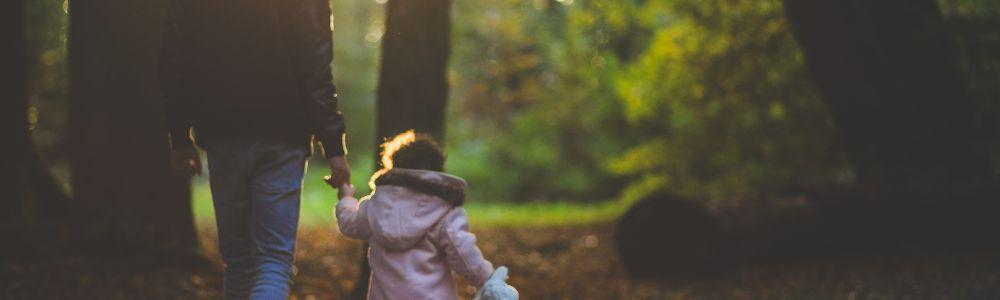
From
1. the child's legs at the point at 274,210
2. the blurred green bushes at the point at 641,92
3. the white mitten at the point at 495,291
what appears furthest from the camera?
the blurred green bushes at the point at 641,92

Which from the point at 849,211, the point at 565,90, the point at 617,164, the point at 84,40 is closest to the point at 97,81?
the point at 84,40

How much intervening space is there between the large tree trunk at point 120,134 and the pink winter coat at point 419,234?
11.4 ft

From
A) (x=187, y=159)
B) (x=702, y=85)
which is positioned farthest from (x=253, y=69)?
(x=702, y=85)

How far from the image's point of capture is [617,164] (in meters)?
13.4

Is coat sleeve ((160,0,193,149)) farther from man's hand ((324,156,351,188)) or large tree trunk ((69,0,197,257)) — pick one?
large tree trunk ((69,0,197,257))

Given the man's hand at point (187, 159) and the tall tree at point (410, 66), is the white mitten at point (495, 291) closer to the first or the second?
the man's hand at point (187, 159)

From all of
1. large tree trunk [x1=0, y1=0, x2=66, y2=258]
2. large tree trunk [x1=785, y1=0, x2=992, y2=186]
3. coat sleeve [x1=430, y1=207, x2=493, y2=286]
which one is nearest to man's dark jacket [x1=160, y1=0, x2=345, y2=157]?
coat sleeve [x1=430, y1=207, x2=493, y2=286]

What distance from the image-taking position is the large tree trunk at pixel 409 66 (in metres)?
6.59

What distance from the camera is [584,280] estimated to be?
8.83 m

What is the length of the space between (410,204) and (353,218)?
0.26 meters

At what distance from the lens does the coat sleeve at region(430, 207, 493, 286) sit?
4055 millimetres

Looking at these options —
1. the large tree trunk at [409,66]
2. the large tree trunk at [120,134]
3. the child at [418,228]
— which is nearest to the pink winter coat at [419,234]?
the child at [418,228]

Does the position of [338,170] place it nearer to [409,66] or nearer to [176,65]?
[176,65]

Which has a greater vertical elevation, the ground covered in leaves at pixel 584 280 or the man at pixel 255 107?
the man at pixel 255 107
